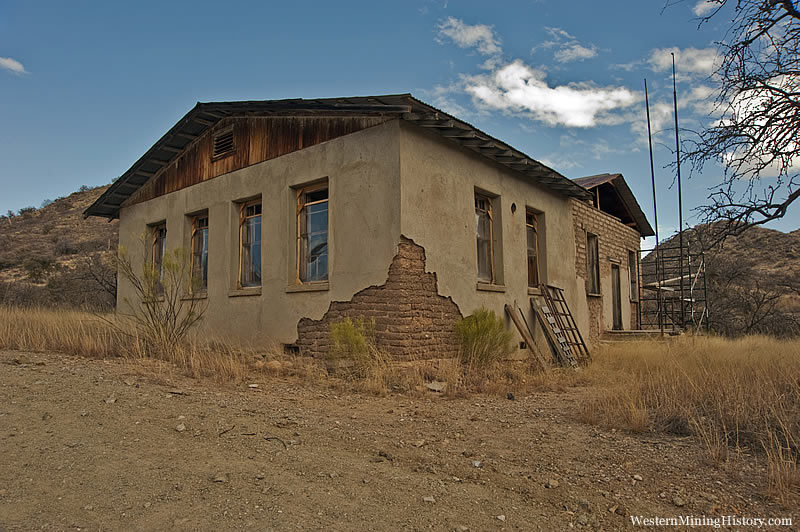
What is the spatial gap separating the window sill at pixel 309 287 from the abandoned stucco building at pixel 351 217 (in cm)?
3

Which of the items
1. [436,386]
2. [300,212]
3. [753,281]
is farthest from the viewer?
[753,281]

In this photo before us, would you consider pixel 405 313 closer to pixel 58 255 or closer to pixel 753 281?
pixel 58 255

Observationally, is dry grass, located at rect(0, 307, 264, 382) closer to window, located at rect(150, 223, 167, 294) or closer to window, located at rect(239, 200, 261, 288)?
window, located at rect(239, 200, 261, 288)

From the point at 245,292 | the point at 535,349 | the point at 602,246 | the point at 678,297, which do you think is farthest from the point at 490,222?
the point at 678,297

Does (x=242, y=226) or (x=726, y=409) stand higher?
(x=242, y=226)

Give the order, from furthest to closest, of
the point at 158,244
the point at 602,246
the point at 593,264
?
the point at 602,246
the point at 593,264
the point at 158,244

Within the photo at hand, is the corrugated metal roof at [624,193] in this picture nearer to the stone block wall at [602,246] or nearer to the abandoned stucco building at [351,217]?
the stone block wall at [602,246]

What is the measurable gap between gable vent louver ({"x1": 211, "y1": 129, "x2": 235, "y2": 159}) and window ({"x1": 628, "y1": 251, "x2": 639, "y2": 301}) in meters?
12.4

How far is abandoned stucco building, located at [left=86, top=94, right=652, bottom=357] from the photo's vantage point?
8656mm

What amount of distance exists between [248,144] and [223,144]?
945mm

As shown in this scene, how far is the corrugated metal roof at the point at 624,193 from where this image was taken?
51.5 feet

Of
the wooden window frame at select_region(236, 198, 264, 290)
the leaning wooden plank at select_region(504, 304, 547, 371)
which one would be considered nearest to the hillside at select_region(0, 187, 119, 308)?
the wooden window frame at select_region(236, 198, 264, 290)

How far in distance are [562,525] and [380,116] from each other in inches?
265

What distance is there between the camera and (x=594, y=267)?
49.7ft
